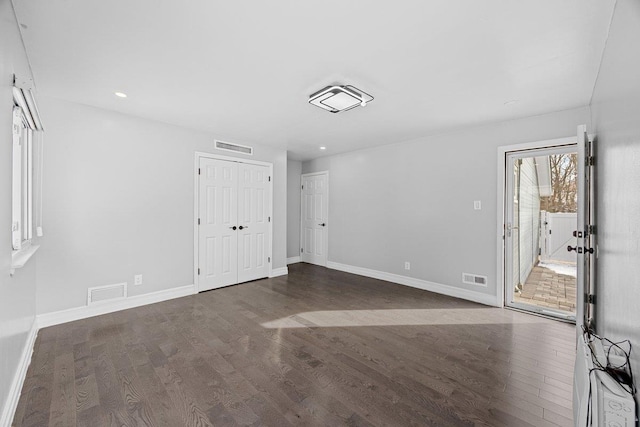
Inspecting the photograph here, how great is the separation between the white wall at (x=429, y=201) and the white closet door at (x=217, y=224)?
7.25 ft

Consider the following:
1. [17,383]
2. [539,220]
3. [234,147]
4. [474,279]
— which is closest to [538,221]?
[539,220]

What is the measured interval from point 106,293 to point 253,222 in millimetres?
2299

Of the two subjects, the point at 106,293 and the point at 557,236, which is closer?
the point at 106,293

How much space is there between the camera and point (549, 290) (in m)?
3.83

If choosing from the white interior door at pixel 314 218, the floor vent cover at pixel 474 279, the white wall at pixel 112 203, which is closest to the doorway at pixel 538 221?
the floor vent cover at pixel 474 279

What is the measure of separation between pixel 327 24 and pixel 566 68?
2103 millimetres

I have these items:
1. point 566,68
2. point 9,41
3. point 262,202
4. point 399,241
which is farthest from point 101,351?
point 566,68

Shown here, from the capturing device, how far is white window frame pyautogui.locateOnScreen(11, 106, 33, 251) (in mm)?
1939

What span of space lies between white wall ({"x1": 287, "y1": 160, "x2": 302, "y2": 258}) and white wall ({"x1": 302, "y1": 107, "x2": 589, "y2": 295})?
1.05m

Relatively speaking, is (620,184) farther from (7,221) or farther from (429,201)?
(7,221)

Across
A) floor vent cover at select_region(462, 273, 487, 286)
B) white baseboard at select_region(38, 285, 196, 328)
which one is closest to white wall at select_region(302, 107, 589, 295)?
floor vent cover at select_region(462, 273, 487, 286)

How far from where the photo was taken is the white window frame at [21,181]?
6.36 feet

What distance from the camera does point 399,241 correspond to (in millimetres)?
4730

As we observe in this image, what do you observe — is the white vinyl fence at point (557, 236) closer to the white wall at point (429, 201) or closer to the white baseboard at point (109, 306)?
the white wall at point (429, 201)
